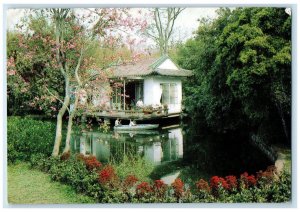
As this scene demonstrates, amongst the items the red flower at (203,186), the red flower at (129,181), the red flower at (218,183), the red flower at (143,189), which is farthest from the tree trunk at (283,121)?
the red flower at (129,181)

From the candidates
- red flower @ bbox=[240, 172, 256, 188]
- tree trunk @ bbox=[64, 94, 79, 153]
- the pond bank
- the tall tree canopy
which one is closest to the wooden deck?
tree trunk @ bbox=[64, 94, 79, 153]

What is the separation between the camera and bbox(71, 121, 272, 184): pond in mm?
5895

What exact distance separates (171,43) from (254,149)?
277cm

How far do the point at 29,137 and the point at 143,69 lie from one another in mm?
2016

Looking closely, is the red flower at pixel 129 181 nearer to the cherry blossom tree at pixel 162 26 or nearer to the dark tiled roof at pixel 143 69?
the dark tiled roof at pixel 143 69

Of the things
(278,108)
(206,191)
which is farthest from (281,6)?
(206,191)

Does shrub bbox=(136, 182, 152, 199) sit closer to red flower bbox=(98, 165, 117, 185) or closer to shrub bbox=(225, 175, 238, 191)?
red flower bbox=(98, 165, 117, 185)

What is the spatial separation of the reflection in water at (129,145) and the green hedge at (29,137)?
1.37ft

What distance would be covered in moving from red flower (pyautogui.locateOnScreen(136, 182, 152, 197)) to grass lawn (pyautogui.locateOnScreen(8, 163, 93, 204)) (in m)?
0.63

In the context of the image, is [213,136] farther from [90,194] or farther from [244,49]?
[90,194]

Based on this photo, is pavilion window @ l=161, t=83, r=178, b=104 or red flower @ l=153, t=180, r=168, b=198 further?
pavilion window @ l=161, t=83, r=178, b=104

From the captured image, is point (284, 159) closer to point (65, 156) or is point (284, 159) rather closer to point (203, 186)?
point (203, 186)

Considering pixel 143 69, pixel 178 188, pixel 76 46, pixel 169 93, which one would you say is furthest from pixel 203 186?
pixel 76 46

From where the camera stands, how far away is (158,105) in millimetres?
6012
